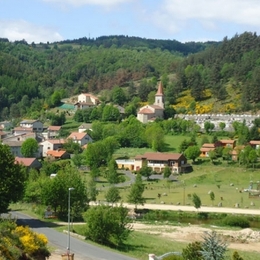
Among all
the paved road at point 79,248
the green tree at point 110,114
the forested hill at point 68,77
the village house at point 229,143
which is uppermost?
the forested hill at point 68,77

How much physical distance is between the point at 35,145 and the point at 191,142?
2003 centimetres

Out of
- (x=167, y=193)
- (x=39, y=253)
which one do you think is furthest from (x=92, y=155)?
(x=39, y=253)

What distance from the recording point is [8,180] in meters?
31.5

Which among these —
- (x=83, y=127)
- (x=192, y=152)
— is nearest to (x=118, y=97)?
(x=83, y=127)

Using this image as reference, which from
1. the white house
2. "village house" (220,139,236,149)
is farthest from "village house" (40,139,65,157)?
"village house" (220,139,236,149)

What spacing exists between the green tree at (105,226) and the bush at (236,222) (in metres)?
13.6

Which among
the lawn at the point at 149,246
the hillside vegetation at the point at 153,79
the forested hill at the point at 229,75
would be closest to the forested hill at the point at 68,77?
the hillside vegetation at the point at 153,79

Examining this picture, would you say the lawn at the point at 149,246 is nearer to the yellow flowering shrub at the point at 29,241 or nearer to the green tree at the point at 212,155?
the yellow flowering shrub at the point at 29,241

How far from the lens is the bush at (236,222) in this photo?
4234cm

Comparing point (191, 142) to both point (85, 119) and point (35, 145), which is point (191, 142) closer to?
point (35, 145)

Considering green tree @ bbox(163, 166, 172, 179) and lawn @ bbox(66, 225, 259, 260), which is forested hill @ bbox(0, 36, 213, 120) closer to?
green tree @ bbox(163, 166, 172, 179)

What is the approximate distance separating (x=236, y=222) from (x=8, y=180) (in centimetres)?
1870

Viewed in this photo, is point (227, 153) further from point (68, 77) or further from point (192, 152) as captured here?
point (68, 77)

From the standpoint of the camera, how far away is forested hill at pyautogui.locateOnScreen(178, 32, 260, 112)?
90.7 metres
